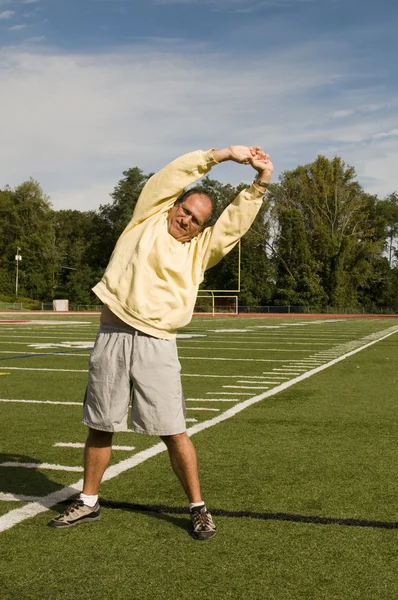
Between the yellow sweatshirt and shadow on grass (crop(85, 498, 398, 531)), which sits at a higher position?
the yellow sweatshirt

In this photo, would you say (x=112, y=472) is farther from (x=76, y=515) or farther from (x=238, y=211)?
(x=238, y=211)

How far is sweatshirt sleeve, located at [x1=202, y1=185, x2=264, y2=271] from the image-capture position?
3965 mm

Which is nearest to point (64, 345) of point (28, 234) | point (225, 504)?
point (225, 504)

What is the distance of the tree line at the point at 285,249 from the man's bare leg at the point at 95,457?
193 feet

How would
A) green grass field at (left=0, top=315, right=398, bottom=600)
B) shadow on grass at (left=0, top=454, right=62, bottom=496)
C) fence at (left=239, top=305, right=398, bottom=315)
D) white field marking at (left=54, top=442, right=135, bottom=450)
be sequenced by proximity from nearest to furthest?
green grass field at (left=0, top=315, right=398, bottom=600)
shadow on grass at (left=0, top=454, right=62, bottom=496)
white field marking at (left=54, top=442, right=135, bottom=450)
fence at (left=239, top=305, right=398, bottom=315)

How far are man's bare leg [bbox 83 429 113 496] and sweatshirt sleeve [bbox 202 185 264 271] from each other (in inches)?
40.0

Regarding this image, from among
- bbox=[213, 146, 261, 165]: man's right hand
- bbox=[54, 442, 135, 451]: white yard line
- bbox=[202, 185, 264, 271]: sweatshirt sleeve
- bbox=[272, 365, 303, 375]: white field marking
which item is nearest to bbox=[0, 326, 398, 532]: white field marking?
bbox=[54, 442, 135, 451]: white yard line

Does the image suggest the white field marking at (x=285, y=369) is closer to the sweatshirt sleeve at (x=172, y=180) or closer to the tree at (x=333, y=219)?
the sweatshirt sleeve at (x=172, y=180)

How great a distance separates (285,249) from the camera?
67.1 metres

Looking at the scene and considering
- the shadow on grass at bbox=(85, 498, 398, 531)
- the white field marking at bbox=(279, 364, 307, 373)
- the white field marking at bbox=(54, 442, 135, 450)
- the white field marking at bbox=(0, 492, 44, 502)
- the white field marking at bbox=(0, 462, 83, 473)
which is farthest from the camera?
the white field marking at bbox=(279, 364, 307, 373)

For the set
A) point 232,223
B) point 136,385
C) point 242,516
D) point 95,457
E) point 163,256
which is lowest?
point 242,516

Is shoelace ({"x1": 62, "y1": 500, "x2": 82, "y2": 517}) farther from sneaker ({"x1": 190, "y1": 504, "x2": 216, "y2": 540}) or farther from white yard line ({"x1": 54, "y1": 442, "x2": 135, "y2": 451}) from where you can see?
white yard line ({"x1": 54, "y1": 442, "x2": 135, "y2": 451})

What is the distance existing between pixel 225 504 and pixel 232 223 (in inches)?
60.2

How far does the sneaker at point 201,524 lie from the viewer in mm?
3713
